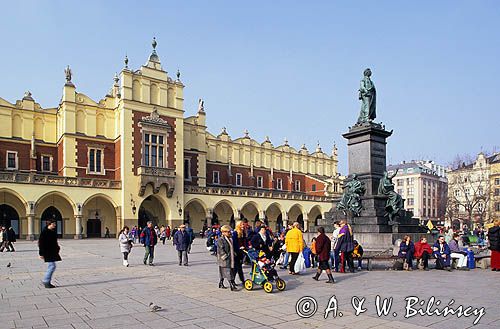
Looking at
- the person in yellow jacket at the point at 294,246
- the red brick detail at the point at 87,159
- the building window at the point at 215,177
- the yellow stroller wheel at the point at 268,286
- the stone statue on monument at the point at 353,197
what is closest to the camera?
the yellow stroller wheel at the point at 268,286

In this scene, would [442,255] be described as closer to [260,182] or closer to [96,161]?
[96,161]

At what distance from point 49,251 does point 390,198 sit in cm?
1220

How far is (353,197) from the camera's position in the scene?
55.1 feet

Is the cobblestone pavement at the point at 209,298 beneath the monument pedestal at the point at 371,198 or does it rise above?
beneath

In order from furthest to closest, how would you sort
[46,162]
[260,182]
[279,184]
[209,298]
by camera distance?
1. [279,184]
2. [260,182]
3. [46,162]
4. [209,298]

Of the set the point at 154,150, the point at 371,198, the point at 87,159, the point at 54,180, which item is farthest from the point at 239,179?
the point at 371,198

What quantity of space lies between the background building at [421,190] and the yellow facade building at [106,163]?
5434 centimetres

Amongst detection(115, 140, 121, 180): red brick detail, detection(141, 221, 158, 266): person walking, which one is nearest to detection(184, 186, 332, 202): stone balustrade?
detection(115, 140, 121, 180): red brick detail

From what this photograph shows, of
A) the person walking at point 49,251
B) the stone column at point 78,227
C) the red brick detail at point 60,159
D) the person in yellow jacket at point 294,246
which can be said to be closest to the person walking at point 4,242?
the stone column at point 78,227

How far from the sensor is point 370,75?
1923cm

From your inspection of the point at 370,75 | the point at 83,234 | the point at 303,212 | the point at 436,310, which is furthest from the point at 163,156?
the point at 436,310

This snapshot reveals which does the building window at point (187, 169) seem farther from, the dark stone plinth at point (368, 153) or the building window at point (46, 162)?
the dark stone plinth at point (368, 153)

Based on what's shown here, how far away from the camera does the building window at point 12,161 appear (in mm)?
37562

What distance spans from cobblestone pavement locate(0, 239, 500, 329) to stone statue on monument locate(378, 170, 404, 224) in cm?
376
